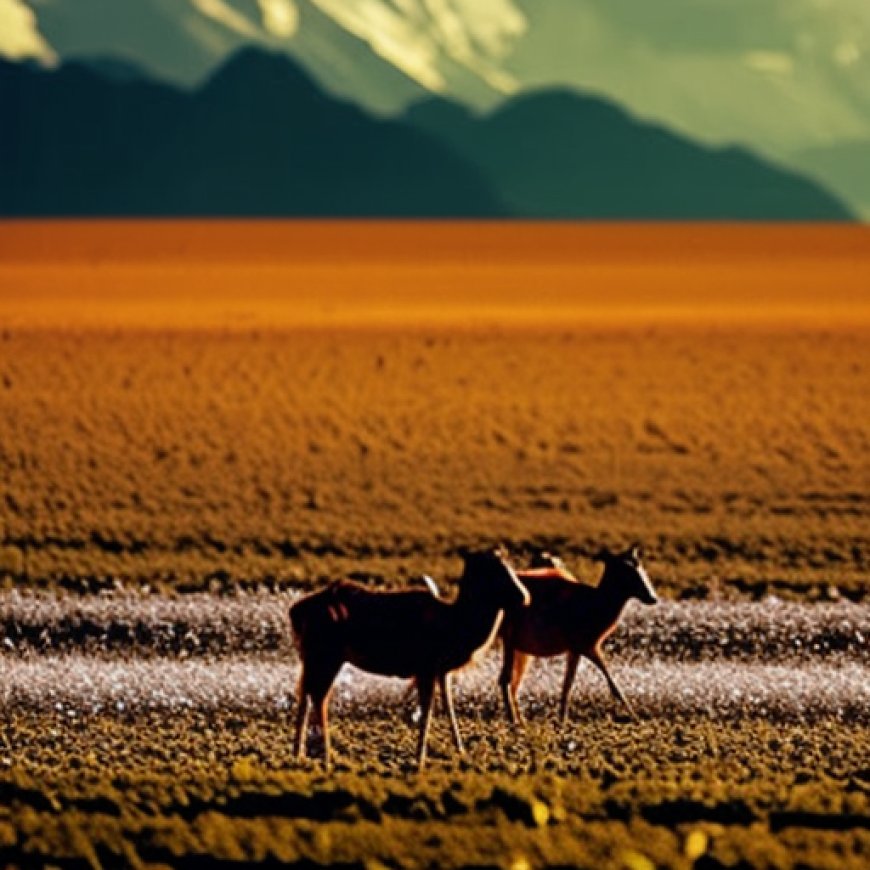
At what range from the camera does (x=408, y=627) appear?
15758mm

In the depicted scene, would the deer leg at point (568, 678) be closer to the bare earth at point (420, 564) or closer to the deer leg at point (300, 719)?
the bare earth at point (420, 564)

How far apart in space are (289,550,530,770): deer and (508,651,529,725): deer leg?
6.99 ft

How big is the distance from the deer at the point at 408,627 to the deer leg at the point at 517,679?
6.99 feet

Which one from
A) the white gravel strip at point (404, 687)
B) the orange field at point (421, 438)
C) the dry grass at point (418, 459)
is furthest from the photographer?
the orange field at point (421, 438)

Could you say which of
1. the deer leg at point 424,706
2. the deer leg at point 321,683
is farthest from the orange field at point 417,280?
the deer leg at point 424,706

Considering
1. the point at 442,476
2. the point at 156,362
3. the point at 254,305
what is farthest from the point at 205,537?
the point at 254,305

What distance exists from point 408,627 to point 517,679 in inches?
116

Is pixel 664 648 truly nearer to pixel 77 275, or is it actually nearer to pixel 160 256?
pixel 77 275

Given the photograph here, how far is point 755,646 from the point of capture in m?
23.3

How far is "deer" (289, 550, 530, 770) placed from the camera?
15.6 metres

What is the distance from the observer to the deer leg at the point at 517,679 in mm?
18062

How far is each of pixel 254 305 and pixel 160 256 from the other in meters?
53.9

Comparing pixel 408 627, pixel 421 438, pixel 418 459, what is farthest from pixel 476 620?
pixel 421 438

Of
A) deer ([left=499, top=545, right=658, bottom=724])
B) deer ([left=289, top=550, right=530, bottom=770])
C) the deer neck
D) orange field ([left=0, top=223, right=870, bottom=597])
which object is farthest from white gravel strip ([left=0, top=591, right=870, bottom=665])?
the deer neck
